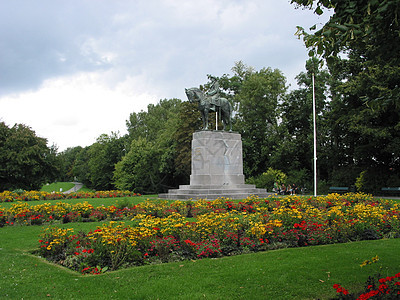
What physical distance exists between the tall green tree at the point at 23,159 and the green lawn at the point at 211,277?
32530 mm

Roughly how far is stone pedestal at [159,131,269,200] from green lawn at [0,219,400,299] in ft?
43.2

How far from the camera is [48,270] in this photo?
21.0 feet

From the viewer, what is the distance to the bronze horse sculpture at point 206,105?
22203 mm

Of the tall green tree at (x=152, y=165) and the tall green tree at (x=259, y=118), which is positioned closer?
the tall green tree at (x=259, y=118)

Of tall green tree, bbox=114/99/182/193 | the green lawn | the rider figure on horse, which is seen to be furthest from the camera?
tall green tree, bbox=114/99/182/193

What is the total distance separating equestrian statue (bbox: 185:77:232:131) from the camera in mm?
22234

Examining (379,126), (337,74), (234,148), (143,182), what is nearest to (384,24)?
(234,148)

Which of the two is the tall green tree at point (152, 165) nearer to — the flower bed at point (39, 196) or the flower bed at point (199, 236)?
the flower bed at point (39, 196)

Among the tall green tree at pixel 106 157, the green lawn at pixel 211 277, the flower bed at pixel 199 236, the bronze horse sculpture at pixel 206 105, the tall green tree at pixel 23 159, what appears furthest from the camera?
the tall green tree at pixel 106 157

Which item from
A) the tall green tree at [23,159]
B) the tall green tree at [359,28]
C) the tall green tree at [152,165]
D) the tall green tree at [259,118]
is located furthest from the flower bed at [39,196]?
the tall green tree at [359,28]

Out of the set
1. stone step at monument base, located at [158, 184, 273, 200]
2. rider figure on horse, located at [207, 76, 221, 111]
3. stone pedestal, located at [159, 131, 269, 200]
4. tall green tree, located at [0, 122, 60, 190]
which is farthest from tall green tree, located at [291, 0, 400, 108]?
tall green tree, located at [0, 122, 60, 190]

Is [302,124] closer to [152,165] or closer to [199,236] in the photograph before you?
[152,165]

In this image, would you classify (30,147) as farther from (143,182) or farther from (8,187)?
(143,182)

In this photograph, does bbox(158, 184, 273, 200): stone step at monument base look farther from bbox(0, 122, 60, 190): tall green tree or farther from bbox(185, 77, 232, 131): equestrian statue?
bbox(0, 122, 60, 190): tall green tree
